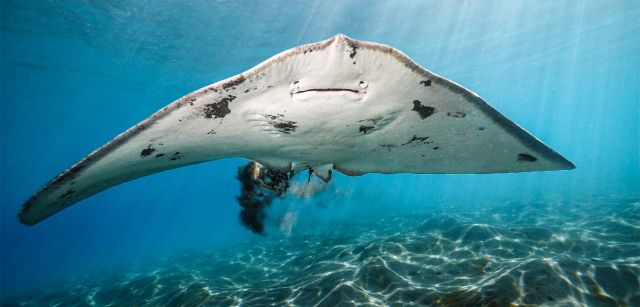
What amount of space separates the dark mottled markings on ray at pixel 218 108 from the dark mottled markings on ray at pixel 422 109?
151cm

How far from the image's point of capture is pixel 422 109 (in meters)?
2.54

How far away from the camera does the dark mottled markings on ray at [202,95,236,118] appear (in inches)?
92.0

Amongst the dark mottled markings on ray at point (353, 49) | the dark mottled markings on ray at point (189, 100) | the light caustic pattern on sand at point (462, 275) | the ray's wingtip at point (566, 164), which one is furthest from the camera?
the light caustic pattern on sand at point (462, 275)

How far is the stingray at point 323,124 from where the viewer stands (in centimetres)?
203

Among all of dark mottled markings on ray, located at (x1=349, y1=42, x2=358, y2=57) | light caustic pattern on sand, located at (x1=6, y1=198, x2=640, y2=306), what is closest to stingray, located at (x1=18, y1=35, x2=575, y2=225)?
dark mottled markings on ray, located at (x1=349, y1=42, x2=358, y2=57)

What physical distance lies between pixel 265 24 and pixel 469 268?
56.8 feet

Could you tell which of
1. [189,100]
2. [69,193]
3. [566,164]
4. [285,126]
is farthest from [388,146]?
[69,193]

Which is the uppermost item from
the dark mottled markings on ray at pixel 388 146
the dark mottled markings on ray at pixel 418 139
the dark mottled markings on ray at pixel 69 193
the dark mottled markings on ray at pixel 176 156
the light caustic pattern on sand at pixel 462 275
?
the dark mottled markings on ray at pixel 418 139

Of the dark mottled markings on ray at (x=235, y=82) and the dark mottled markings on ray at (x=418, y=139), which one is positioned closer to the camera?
the dark mottled markings on ray at (x=235, y=82)

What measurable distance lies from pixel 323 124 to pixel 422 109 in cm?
93

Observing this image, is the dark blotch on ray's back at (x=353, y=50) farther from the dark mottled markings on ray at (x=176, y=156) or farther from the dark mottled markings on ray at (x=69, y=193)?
the dark mottled markings on ray at (x=69, y=193)

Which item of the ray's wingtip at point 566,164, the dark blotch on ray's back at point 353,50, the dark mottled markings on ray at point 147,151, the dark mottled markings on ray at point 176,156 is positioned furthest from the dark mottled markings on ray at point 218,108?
the ray's wingtip at point 566,164

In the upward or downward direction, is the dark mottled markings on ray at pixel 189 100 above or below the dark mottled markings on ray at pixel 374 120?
above

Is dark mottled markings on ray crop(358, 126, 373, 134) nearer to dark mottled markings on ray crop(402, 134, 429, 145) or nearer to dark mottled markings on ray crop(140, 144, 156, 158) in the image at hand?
dark mottled markings on ray crop(402, 134, 429, 145)
